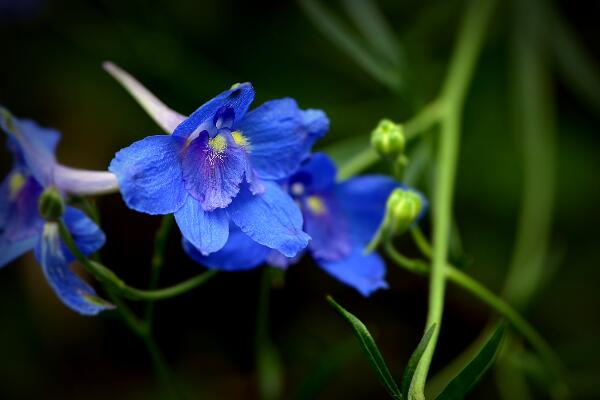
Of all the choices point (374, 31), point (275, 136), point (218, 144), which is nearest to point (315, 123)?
point (275, 136)

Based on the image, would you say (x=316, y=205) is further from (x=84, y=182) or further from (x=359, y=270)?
(x=84, y=182)

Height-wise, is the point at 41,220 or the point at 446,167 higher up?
the point at 41,220

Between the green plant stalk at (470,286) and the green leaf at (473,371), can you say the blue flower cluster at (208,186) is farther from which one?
the green leaf at (473,371)

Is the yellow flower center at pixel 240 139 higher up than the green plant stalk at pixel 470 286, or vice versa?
the yellow flower center at pixel 240 139

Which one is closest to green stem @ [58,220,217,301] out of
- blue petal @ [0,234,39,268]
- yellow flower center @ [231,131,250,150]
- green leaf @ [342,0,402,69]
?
blue petal @ [0,234,39,268]

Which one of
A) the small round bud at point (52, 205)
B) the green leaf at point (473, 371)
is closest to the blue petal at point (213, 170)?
the small round bud at point (52, 205)

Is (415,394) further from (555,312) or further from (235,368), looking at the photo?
(555,312)

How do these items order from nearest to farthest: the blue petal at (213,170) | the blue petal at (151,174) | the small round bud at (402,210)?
the blue petal at (151,174) < the blue petal at (213,170) < the small round bud at (402,210)
